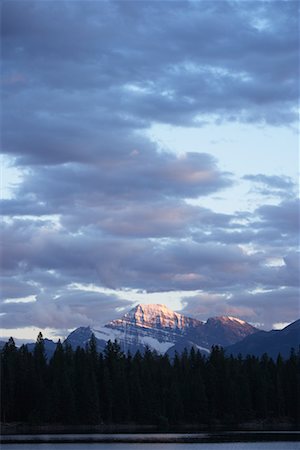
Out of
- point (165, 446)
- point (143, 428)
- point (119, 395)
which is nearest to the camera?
point (165, 446)

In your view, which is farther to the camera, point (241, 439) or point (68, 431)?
point (68, 431)

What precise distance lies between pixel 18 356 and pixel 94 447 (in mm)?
69569

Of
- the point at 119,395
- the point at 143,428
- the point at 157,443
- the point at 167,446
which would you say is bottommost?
the point at 167,446

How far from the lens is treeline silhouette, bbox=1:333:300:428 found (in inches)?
6875

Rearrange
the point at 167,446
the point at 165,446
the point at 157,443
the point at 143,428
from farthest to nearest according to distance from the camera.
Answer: the point at 143,428
the point at 157,443
the point at 165,446
the point at 167,446

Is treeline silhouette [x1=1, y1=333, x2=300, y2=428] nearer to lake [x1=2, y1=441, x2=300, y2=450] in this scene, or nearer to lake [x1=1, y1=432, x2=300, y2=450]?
lake [x1=1, y1=432, x2=300, y2=450]

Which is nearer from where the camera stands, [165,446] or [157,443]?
[165,446]

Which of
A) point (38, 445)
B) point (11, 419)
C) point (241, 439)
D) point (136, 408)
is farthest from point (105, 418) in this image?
point (38, 445)

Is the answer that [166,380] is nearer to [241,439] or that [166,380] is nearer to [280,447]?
[241,439]

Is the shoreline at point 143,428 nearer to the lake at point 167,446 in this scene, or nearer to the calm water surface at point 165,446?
the lake at point 167,446

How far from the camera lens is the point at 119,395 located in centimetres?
18325

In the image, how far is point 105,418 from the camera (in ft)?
604

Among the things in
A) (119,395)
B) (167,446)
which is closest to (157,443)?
(167,446)

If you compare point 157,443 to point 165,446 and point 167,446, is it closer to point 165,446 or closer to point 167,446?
point 165,446
